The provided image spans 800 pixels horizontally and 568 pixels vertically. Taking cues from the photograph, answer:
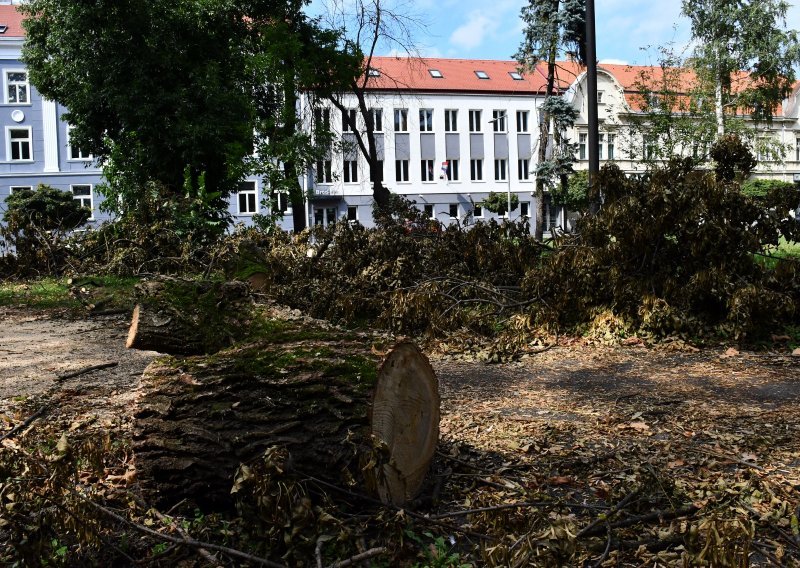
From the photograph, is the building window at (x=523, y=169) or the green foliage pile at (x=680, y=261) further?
the building window at (x=523, y=169)

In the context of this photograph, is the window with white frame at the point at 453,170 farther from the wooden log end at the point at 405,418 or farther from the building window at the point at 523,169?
the wooden log end at the point at 405,418

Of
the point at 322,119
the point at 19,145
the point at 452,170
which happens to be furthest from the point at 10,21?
the point at 322,119

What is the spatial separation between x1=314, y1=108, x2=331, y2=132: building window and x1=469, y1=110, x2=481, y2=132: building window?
84.2 ft

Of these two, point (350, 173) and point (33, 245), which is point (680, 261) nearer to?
point (33, 245)

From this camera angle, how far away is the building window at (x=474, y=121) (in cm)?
4709

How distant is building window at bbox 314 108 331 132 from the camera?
20.8 m

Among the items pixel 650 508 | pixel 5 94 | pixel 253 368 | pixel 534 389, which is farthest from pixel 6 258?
pixel 5 94

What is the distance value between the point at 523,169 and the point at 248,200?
1776cm

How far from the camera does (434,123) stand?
151ft

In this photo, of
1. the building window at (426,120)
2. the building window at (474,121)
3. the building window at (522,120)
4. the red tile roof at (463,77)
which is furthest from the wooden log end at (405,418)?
the building window at (522,120)

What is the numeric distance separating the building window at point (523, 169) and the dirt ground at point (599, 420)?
40.8 m

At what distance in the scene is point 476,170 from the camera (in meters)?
47.0

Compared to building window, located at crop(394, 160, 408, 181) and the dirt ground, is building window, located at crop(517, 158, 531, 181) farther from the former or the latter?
the dirt ground

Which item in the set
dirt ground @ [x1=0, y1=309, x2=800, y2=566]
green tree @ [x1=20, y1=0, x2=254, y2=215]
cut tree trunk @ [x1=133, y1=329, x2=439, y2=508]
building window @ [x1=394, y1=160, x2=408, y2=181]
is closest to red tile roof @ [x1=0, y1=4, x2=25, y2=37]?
building window @ [x1=394, y1=160, x2=408, y2=181]
